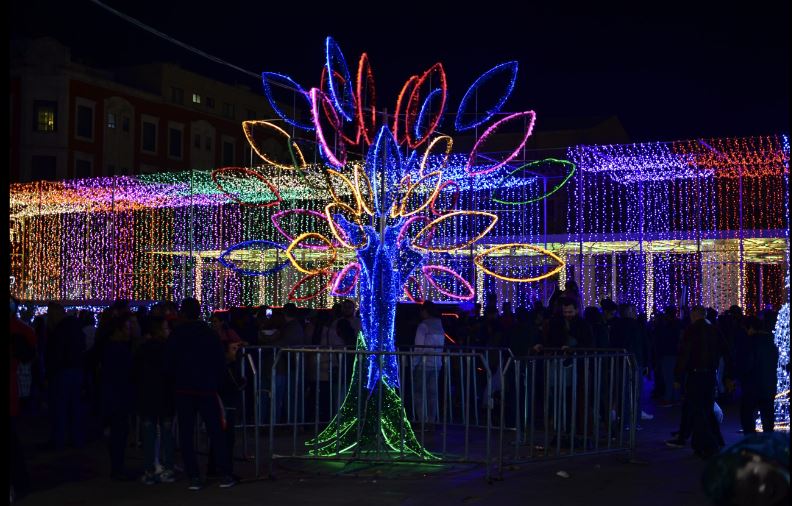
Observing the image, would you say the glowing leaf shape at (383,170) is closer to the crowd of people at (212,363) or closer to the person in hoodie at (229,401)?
the crowd of people at (212,363)

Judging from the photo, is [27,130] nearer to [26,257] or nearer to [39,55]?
[39,55]

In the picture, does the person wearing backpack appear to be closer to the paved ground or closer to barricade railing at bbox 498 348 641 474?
the paved ground

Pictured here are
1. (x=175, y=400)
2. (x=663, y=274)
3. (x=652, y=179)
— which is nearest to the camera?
(x=175, y=400)

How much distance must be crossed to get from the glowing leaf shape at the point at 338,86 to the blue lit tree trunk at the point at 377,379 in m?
1.52

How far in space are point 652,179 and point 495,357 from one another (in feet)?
38.3

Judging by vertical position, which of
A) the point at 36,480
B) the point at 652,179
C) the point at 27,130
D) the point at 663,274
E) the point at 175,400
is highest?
the point at 27,130

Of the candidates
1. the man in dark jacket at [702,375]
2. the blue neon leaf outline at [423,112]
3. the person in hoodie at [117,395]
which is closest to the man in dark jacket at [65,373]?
the person in hoodie at [117,395]

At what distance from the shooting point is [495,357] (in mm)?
15867

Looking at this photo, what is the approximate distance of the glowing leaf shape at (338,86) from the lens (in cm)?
1266

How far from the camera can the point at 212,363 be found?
33.9 ft

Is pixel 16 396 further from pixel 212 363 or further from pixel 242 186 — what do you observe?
pixel 242 186

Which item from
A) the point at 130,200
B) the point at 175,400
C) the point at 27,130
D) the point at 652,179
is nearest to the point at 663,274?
the point at 652,179

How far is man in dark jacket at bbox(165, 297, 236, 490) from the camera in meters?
10.3

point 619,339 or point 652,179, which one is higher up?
point 652,179
